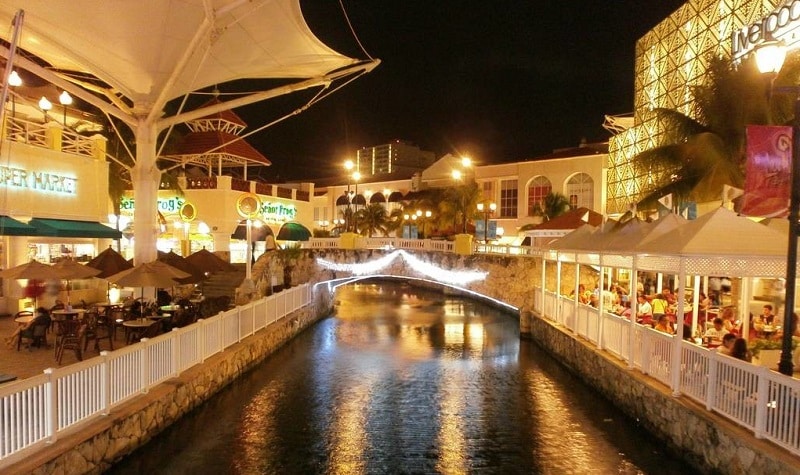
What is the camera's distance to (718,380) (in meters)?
8.68

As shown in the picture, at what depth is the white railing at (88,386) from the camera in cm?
652

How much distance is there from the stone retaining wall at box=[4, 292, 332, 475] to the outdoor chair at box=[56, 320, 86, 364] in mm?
2301

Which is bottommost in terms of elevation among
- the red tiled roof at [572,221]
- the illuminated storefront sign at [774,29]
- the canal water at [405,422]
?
the canal water at [405,422]

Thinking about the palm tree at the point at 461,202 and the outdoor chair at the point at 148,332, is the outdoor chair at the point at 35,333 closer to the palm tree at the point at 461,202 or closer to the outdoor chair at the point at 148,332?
the outdoor chair at the point at 148,332

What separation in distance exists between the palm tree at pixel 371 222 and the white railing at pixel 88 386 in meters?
40.9

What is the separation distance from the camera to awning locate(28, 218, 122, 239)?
15.1m

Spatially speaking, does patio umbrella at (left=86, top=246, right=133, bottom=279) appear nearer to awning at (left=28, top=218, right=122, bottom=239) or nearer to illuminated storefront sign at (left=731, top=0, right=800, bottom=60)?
awning at (left=28, top=218, right=122, bottom=239)

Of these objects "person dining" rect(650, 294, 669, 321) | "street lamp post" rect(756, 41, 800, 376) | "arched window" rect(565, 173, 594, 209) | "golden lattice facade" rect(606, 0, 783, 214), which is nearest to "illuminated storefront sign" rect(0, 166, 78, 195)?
"street lamp post" rect(756, 41, 800, 376)

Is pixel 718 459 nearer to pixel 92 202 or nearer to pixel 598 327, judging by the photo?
pixel 598 327

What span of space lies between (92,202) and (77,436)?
11521 millimetres

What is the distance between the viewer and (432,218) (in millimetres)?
46812

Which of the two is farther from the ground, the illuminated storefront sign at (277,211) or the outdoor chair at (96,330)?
the illuminated storefront sign at (277,211)

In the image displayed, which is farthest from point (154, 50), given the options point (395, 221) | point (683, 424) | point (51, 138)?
point (395, 221)

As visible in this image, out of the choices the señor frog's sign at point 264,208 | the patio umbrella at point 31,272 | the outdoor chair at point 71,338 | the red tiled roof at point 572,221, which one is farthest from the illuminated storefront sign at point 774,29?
the señor frog's sign at point 264,208
